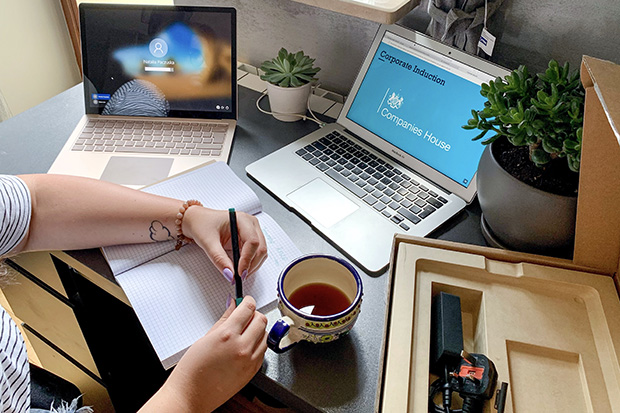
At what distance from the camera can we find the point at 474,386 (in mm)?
581

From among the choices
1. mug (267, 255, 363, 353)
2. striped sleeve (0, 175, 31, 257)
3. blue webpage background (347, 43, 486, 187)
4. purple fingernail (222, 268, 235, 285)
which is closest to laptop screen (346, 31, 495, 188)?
blue webpage background (347, 43, 486, 187)

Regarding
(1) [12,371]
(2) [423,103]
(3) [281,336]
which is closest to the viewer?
(3) [281,336]

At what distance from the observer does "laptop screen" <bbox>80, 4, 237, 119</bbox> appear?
104 cm

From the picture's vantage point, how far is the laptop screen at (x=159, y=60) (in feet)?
3.41

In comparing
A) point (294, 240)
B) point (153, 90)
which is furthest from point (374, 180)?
point (153, 90)

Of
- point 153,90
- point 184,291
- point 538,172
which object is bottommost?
point 184,291

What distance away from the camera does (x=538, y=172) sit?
754 mm

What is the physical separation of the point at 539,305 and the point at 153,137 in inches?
32.5

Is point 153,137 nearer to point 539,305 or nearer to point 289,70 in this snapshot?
point 289,70

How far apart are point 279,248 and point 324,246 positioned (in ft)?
0.27

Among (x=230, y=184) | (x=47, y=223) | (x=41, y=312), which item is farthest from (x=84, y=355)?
(x=230, y=184)

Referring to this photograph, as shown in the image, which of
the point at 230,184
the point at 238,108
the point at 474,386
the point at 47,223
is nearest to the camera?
the point at 474,386

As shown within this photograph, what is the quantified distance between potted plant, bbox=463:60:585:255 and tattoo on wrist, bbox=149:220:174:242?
53 cm

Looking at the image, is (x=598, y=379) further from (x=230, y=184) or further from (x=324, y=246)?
(x=230, y=184)
